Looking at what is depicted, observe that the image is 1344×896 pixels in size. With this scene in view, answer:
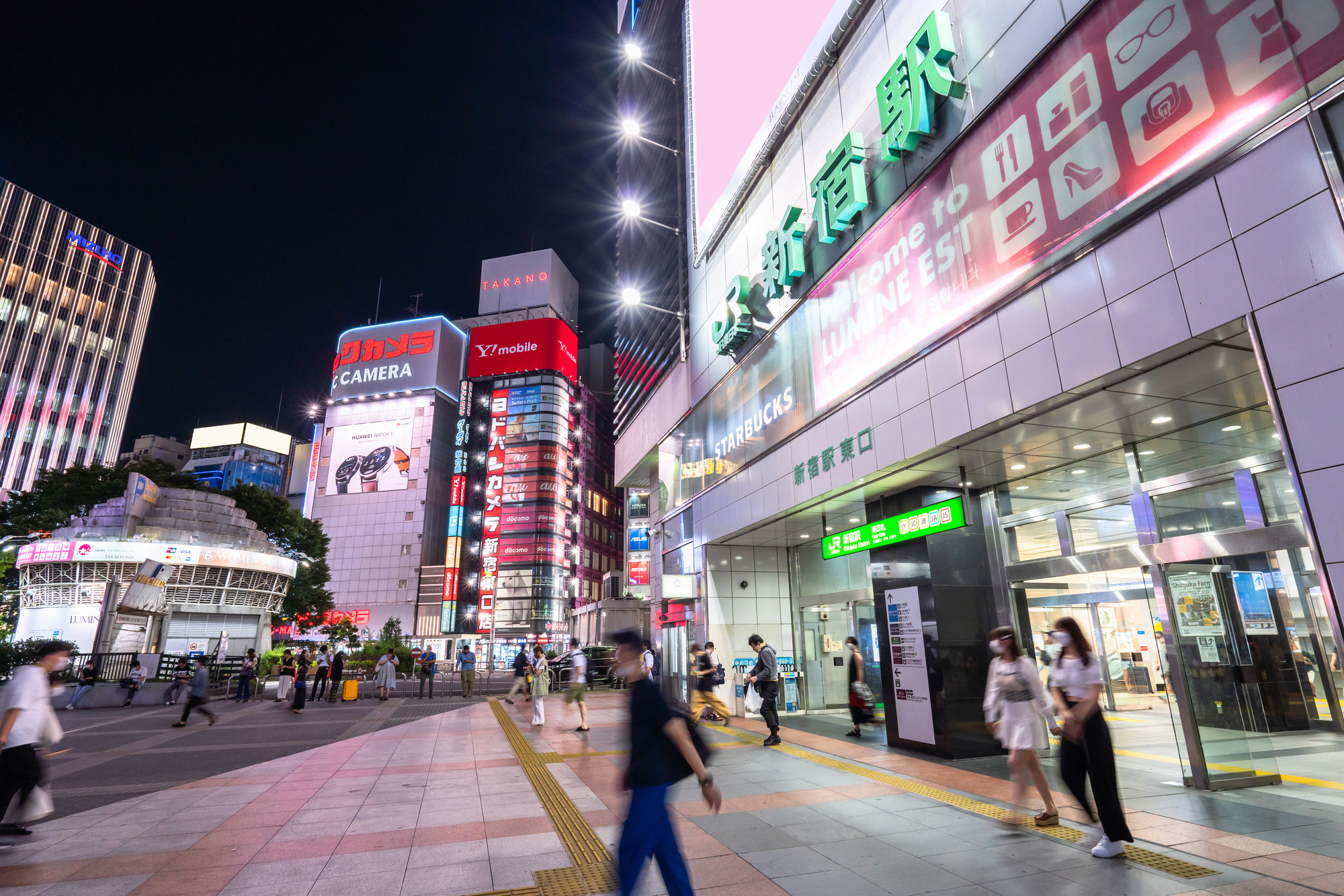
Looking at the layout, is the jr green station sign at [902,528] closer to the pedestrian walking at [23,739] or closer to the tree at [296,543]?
the pedestrian walking at [23,739]

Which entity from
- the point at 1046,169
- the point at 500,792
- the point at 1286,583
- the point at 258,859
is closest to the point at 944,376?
the point at 1046,169

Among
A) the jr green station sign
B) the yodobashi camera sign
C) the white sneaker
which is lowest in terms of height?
the white sneaker

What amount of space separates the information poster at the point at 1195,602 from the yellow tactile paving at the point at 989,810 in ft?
9.97

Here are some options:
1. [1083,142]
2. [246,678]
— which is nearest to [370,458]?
[246,678]

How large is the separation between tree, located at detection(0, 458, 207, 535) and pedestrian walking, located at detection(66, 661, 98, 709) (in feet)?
61.2

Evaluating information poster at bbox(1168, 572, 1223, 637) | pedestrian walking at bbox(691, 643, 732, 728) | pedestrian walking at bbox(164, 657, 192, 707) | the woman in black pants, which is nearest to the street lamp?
pedestrian walking at bbox(691, 643, 732, 728)

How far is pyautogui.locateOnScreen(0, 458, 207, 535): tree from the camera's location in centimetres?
3650

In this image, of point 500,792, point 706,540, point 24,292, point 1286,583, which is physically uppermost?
point 24,292

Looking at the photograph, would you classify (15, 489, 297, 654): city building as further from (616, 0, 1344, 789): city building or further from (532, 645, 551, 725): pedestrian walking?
(616, 0, 1344, 789): city building

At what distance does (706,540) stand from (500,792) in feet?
30.1

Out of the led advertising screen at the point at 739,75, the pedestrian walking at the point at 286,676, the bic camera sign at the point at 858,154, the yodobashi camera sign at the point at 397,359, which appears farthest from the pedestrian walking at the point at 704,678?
the yodobashi camera sign at the point at 397,359

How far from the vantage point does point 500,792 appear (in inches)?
295

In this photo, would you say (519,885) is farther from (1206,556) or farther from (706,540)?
(706,540)

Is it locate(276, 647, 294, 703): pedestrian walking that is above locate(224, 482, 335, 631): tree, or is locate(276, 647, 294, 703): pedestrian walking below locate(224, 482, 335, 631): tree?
below
